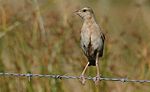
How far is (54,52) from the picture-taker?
9.73 m

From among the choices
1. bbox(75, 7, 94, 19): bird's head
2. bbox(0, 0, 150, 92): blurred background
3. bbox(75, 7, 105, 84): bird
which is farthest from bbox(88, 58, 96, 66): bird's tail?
bbox(75, 7, 94, 19): bird's head

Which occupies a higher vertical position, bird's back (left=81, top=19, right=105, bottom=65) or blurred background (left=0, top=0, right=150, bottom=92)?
bird's back (left=81, top=19, right=105, bottom=65)

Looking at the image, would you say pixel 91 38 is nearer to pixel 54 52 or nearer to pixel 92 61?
pixel 92 61

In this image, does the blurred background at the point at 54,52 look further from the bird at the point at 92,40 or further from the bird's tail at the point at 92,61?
the bird at the point at 92,40

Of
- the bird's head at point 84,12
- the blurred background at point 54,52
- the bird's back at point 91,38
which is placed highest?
the bird's head at point 84,12

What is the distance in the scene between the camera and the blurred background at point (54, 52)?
370 inches

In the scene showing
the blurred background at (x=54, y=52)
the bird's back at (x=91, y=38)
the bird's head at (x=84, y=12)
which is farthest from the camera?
the blurred background at (x=54, y=52)

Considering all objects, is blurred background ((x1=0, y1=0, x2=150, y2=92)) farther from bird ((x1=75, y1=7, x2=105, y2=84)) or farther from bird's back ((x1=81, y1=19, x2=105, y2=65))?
bird's back ((x1=81, y1=19, x2=105, y2=65))

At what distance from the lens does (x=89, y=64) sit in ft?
28.9

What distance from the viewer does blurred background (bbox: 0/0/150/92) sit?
9.39 meters

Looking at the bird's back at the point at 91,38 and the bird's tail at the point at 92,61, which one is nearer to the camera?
the bird's back at the point at 91,38

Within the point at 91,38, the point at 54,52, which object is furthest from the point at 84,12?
the point at 54,52

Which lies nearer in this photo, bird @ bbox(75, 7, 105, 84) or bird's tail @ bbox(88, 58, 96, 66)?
bird @ bbox(75, 7, 105, 84)

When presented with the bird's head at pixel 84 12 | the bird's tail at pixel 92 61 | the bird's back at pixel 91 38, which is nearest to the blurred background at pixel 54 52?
the bird's tail at pixel 92 61
